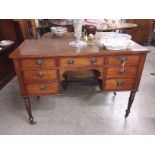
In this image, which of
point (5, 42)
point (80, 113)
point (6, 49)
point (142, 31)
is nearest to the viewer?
point (80, 113)

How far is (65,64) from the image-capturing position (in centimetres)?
132

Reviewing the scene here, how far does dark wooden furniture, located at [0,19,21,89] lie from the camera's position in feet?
7.88

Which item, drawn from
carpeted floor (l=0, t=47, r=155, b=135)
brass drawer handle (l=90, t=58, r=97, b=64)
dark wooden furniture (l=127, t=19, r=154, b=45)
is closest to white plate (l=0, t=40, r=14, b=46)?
carpeted floor (l=0, t=47, r=155, b=135)

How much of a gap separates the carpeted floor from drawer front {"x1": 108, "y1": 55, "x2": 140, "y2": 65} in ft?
2.35

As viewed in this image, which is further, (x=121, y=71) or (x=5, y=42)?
(x=5, y=42)

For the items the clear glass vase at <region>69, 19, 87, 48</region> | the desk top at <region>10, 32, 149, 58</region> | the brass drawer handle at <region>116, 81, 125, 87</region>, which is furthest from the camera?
the brass drawer handle at <region>116, 81, 125, 87</region>

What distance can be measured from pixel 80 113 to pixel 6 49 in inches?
58.1

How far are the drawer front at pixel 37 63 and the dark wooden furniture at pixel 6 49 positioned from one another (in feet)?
4.02

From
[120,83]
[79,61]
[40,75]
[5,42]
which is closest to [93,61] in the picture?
[79,61]

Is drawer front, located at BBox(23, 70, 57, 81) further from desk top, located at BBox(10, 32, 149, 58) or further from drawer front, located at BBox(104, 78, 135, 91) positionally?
drawer front, located at BBox(104, 78, 135, 91)

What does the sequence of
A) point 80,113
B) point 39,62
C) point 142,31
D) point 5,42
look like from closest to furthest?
point 39,62 → point 80,113 → point 5,42 → point 142,31

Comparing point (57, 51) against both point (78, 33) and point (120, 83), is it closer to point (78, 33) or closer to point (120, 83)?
point (78, 33)
